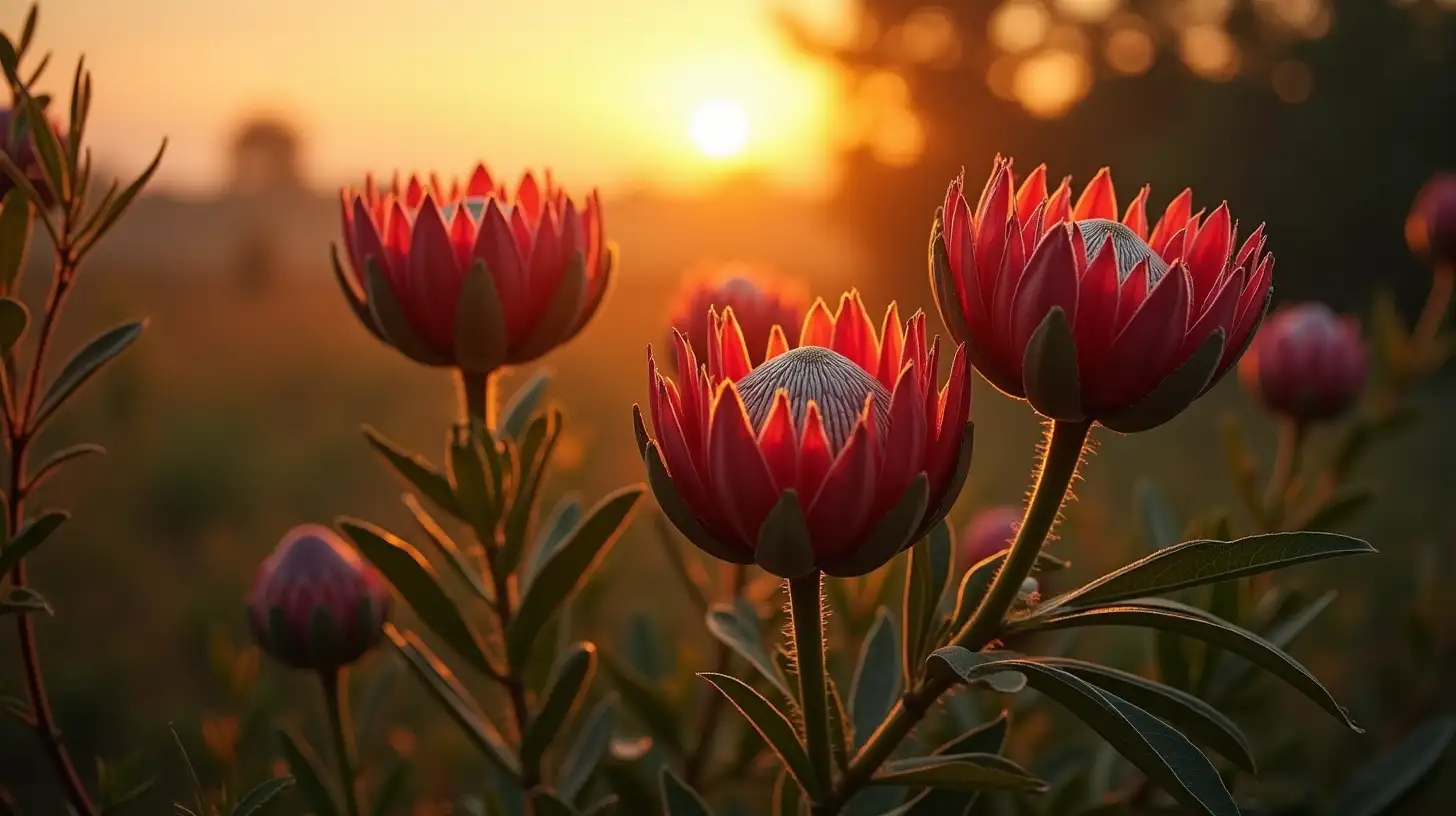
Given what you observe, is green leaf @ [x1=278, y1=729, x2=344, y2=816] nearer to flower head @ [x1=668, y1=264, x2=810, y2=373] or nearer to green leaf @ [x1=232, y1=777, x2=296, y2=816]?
green leaf @ [x1=232, y1=777, x2=296, y2=816]

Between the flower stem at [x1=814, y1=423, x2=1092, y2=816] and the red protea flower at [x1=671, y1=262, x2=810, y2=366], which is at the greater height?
the red protea flower at [x1=671, y1=262, x2=810, y2=366]

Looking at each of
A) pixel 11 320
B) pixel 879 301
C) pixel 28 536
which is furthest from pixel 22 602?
pixel 879 301

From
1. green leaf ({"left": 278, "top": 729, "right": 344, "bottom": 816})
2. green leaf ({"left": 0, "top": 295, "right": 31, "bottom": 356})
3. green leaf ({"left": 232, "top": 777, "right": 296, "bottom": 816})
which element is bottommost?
green leaf ({"left": 278, "top": 729, "right": 344, "bottom": 816})

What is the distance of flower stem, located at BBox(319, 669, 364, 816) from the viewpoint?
1.53 metres

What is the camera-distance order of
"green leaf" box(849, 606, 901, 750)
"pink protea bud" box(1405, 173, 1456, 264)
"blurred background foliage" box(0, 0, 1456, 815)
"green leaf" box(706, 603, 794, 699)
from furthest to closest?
1. "blurred background foliage" box(0, 0, 1456, 815)
2. "pink protea bud" box(1405, 173, 1456, 264)
3. "green leaf" box(849, 606, 901, 750)
4. "green leaf" box(706, 603, 794, 699)

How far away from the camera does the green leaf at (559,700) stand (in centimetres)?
136

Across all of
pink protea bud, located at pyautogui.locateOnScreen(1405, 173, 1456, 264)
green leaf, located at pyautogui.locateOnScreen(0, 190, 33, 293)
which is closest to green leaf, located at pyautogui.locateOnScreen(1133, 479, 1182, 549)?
green leaf, located at pyautogui.locateOnScreen(0, 190, 33, 293)

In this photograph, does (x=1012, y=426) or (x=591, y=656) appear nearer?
(x=591, y=656)

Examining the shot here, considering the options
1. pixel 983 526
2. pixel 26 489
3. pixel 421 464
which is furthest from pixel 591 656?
pixel 983 526

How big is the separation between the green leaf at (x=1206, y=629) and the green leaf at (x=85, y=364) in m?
1.11

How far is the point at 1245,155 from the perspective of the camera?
13.4 m

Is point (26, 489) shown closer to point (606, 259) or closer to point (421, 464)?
point (421, 464)

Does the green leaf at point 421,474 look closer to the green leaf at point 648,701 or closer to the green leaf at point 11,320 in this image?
the green leaf at point 11,320

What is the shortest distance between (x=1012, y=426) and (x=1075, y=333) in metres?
9.10
